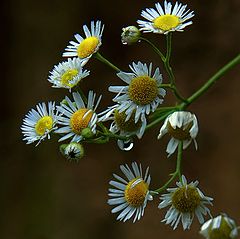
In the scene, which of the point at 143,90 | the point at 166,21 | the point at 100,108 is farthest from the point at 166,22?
the point at 100,108

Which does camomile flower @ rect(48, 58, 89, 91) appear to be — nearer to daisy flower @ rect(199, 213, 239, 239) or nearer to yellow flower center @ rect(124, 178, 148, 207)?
yellow flower center @ rect(124, 178, 148, 207)

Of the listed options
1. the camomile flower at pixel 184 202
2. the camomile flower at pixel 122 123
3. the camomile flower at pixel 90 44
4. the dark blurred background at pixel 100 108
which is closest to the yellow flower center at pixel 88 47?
the camomile flower at pixel 90 44

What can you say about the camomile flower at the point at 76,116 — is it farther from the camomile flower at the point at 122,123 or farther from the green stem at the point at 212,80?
the green stem at the point at 212,80

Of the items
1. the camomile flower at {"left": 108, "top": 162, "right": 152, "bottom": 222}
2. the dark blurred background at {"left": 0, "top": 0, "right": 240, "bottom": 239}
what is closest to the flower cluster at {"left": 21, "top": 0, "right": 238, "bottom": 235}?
the camomile flower at {"left": 108, "top": 162, "right": 152, "bottom": 222}

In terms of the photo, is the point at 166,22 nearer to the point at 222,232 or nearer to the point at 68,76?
the point at 68,76

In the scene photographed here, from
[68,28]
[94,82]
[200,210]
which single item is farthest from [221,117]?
[200,210]

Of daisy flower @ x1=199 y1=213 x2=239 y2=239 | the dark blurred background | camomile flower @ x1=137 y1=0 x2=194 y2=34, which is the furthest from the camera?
the dark blurred background

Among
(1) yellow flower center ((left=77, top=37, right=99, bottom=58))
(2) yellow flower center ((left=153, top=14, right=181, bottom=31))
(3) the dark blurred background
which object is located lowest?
(3) the dark blurred background

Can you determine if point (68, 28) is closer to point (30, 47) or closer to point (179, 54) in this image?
point (30, 47)
